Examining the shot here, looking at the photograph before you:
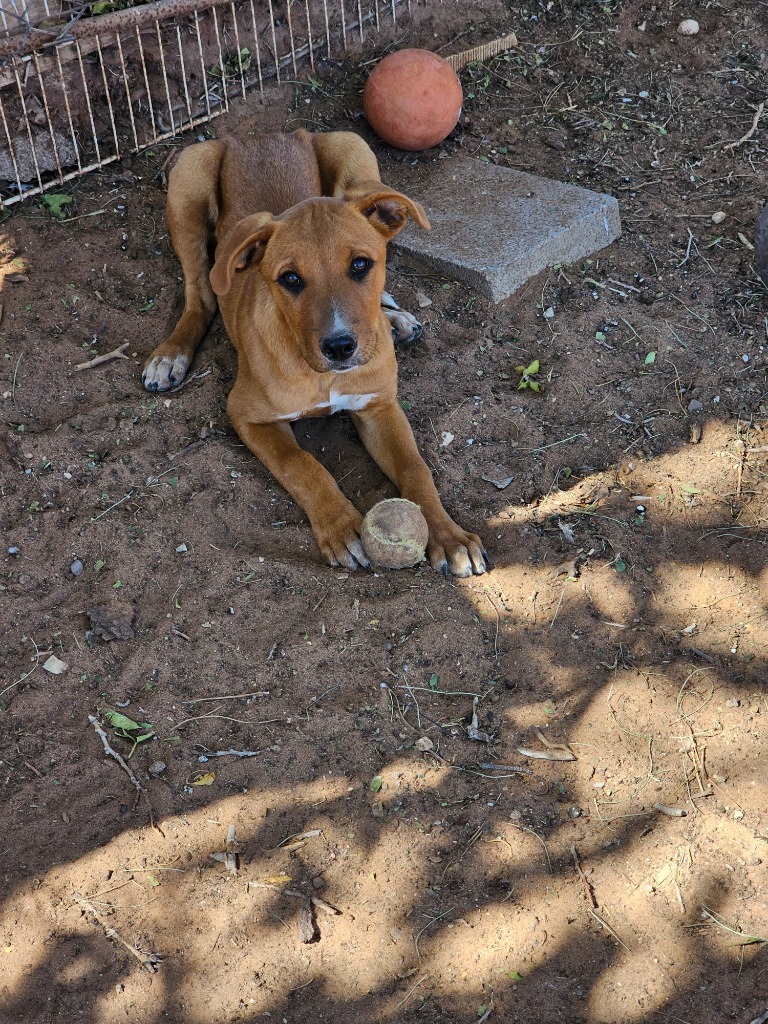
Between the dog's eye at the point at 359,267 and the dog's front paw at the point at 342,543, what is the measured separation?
1.01 metres

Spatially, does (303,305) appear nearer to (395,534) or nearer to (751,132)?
(395,534)

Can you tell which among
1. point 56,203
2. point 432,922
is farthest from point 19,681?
point 56,203

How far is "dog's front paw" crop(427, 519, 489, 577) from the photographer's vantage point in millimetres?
4062

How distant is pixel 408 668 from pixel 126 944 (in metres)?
1.34

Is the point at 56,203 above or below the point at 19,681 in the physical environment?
above

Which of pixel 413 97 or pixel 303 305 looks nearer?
pixel 303 305

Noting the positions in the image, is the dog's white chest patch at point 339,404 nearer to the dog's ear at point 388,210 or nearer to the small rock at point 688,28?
the dog's ear at point 388,210

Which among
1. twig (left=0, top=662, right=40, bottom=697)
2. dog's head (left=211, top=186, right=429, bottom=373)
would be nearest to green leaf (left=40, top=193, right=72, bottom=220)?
dog's head (left=211, top=186, right=429, bottom=373)

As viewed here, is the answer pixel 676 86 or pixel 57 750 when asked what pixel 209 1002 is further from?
pixel 676 86

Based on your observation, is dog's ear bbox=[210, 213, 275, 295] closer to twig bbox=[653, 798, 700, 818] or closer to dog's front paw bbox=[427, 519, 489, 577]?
dog's front paw bbox=[427, 519, 489, 577]

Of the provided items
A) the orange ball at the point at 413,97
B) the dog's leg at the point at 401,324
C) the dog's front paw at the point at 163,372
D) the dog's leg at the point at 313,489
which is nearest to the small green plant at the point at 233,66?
the orange ball at the point at 413,97

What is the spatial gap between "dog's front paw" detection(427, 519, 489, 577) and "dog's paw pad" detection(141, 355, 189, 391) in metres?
1.68

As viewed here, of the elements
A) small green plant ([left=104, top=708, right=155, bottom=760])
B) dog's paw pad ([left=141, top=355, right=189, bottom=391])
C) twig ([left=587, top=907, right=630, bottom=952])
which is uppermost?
dog's paw pad ([left=141, top=355, right=189, bottom=391])

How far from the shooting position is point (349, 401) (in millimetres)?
4602
